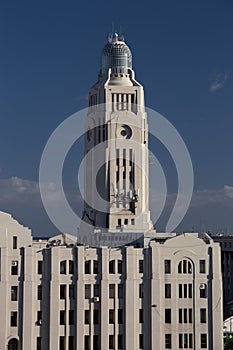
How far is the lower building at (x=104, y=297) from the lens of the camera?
155 feet

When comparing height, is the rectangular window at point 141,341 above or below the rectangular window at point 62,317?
below

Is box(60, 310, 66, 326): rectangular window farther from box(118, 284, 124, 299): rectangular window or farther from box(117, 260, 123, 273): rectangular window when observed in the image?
box(117, 260, 123, 273): rectangular window

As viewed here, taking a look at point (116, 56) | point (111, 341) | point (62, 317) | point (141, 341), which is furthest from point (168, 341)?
point (116, 56)

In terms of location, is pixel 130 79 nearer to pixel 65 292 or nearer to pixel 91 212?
pixel 91 212

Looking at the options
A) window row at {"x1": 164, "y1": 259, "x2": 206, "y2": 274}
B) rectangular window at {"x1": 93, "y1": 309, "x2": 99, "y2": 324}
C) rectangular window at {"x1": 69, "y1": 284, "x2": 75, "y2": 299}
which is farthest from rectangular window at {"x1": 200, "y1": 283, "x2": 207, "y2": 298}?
rectangular window at {"x1": 69, "y1": 284, "x2": 75, "y2": 299}

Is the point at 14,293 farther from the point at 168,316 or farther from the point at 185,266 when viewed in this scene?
the point at 185,266

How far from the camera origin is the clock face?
73375 mm

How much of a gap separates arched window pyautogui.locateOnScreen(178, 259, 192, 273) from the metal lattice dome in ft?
111

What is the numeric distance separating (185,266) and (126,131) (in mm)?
27107

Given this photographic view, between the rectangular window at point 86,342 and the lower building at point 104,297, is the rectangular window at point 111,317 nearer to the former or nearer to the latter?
the lower building at point 104,297

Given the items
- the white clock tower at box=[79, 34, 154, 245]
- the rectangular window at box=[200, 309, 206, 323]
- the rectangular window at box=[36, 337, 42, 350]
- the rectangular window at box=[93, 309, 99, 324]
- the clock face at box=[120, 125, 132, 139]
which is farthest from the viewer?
the clock face at box=[120, 125, 132, 139]

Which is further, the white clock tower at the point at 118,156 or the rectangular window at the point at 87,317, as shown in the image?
the white clock tower at the point at 118,156

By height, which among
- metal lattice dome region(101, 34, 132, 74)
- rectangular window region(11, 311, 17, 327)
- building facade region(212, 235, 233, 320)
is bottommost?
rectangular window region(11, 311, 17, 327)

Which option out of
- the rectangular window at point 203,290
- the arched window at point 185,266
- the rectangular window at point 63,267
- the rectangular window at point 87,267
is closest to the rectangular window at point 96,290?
the rectangular window at point 87,267
